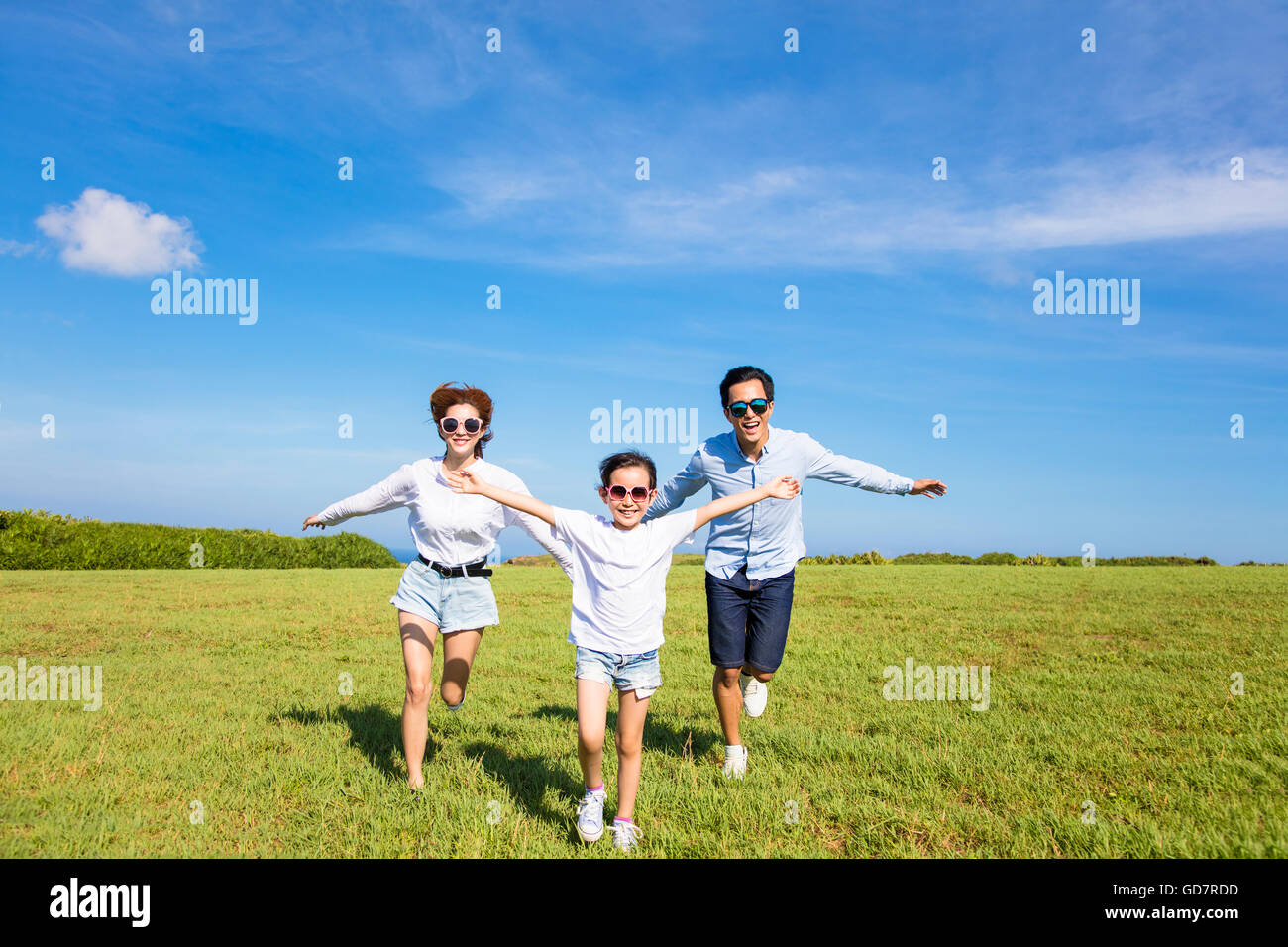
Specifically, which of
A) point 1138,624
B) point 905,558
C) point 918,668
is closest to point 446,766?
point 918,668

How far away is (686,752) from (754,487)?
7.05 ft

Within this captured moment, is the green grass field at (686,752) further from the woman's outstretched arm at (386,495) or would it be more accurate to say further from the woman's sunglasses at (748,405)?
the woman's sunglasses at (748,405)

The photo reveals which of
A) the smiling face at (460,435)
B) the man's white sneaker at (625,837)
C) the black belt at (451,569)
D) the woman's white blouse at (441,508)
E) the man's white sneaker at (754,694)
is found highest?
the smiling face at (460,435)

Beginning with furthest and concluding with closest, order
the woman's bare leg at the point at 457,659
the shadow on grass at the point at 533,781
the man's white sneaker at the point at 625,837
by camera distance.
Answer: the woman's bare leg at the point at 457,659 < the shadow on grass at the point at 533,781 < the man's white sneaker at the point at 625,837

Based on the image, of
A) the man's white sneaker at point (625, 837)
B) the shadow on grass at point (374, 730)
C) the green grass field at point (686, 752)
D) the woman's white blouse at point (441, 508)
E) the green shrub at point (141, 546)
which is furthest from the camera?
the green shrub at point (141, 546)

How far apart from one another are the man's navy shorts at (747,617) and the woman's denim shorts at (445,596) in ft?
5.27

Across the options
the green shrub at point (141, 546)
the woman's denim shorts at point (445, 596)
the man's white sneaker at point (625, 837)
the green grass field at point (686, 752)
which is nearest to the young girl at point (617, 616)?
the man's white sneaker at point (625, 837)

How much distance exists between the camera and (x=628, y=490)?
175 inches

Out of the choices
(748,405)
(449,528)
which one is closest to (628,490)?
(748,405)

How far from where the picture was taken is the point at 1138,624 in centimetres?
1324

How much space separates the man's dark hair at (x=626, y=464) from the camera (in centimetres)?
452

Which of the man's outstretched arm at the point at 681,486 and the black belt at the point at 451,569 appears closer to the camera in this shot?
the black belt at the point at 451,569
